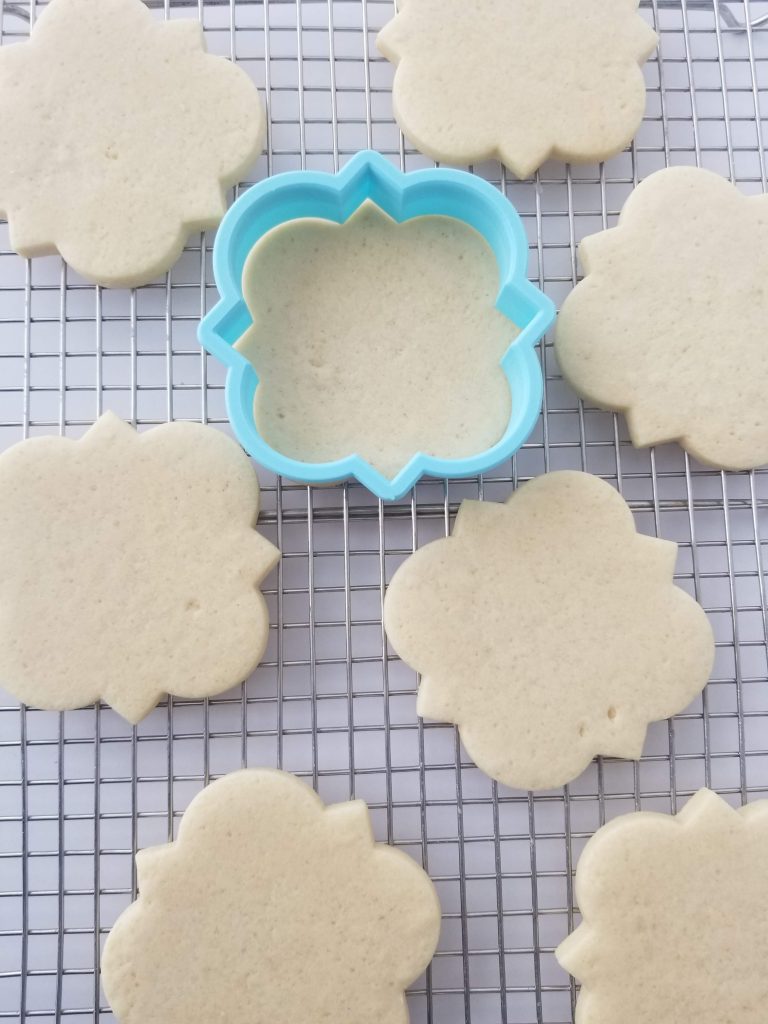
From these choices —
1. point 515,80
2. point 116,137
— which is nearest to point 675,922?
point 515,80

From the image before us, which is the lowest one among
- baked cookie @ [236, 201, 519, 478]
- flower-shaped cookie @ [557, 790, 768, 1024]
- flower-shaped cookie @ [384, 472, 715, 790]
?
flower-shaped cookie @ [557, 790, 768, 1024]

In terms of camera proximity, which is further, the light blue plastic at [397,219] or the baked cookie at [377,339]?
the baked cookie at [377,339]

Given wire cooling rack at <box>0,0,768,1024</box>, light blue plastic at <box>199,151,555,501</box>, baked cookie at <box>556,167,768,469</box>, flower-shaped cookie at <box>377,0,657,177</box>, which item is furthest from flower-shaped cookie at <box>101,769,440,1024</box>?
flower-shaped cookie at <box>377,0,657,177</box>

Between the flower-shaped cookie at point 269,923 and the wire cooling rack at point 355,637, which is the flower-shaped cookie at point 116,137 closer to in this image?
the wire cooling rack at point 355,637

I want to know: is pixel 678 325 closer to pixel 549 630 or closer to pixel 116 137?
pixel 549 630

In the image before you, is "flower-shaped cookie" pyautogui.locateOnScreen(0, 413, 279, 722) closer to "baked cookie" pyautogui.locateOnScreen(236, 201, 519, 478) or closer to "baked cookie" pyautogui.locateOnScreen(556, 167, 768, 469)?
"baked cookie" pyautogui.locateOnScreen(236, 201, 519, 478)

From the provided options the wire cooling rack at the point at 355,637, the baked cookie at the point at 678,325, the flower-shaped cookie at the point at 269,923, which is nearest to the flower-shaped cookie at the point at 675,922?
the wire cooling rack at the point at 355,637
